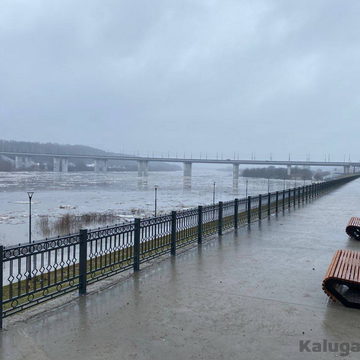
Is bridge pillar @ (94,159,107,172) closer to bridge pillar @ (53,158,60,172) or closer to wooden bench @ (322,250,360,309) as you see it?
bridge pillar @ (53,158,60,172)

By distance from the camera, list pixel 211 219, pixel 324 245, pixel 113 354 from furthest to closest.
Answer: pixel 211 219 → pixel 324 245 → pixel 113 354

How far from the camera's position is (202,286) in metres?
7.04

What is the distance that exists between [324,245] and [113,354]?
310 inches

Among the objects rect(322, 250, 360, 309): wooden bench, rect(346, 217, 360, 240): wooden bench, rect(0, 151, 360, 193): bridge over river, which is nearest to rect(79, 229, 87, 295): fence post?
rect(322, 250, 360, 309): wooden bench

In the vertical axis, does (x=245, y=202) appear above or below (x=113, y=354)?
above

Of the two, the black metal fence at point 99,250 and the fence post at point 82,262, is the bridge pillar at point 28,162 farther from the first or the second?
the fence post at point 82,262

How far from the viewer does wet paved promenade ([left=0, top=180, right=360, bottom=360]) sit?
4.64 metres

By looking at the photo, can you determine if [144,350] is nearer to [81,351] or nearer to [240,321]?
[81,351]

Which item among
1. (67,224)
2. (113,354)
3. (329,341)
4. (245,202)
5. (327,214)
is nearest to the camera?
(113,354)

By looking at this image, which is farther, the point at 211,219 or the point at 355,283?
the point at 211,219

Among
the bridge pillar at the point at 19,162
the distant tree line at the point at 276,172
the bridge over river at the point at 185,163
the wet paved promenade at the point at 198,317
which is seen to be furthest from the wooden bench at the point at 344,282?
the bridge pillar at the point at 19,162

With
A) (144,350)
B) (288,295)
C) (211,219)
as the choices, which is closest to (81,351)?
(144,350)

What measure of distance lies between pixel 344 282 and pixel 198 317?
2.22 metres

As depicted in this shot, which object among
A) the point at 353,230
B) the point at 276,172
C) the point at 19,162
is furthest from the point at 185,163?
the point at 353,230
